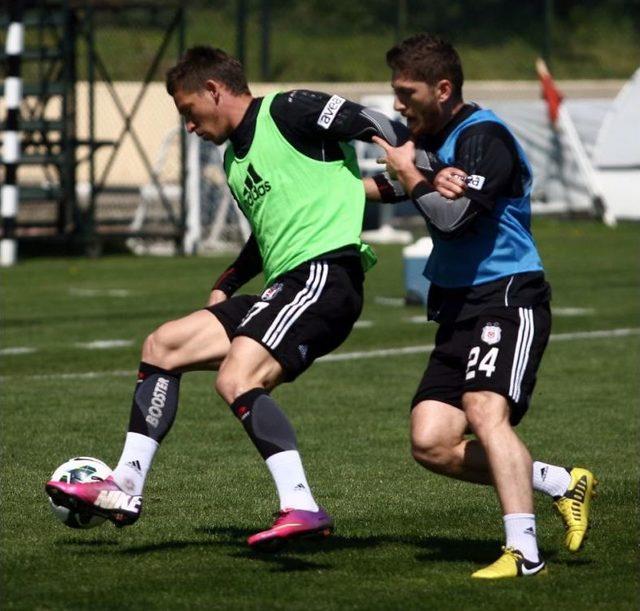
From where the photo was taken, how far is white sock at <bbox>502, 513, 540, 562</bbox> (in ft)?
18.6

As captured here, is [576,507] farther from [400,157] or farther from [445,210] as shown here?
[400,157]

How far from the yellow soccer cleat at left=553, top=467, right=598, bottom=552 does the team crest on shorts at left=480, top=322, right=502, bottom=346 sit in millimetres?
743

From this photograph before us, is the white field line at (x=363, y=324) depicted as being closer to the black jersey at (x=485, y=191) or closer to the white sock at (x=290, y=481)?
the black jersey at (x=485, y=191)

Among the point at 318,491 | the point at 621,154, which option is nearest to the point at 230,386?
the point at 318,491

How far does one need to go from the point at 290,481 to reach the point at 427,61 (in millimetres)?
1542

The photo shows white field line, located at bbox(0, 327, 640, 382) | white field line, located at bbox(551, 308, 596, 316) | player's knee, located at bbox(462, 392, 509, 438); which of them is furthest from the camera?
white field line, located at bbox(551, 308, 596, 316)

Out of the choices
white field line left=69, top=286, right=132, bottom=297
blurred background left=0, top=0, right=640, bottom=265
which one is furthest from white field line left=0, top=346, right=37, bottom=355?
blurred background left=0, top=0, right=640, bottom=265

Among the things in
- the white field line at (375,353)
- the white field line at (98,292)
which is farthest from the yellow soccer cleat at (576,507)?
the white field line at (98,292)

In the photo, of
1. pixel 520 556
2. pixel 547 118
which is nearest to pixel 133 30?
pixel 547 118

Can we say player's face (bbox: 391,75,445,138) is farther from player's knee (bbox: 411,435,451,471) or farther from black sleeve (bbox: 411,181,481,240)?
player's knee (bbox: 411,435,451,471)

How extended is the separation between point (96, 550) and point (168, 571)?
514 mm

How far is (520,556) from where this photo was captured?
5.69 m

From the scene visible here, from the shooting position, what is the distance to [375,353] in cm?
1264

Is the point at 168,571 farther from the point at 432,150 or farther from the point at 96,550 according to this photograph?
the point at 432,150
